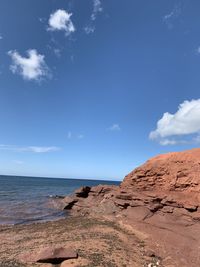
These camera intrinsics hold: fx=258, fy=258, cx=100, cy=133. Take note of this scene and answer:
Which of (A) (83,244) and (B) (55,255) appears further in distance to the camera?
(A) (83,244)

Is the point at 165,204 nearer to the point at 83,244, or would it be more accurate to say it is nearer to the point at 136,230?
the point at 136,230

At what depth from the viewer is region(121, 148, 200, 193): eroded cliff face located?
22.8 m

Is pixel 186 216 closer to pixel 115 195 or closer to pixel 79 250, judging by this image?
pixel 115 195

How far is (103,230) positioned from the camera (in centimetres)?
1839

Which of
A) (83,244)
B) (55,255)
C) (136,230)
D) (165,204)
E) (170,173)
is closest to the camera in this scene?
(55,255)

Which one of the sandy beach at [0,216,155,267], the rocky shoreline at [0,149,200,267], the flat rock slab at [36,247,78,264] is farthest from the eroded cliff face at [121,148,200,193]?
the flat rock slab at [36,247,78,264]

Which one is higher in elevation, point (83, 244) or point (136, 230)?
point (136, 230)

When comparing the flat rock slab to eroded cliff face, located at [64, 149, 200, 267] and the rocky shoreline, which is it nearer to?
the rocky shoreline

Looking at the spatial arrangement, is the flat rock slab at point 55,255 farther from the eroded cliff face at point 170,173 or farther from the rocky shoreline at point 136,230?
the eroded cliff face at point 170,173

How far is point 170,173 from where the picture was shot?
2434 centimetres

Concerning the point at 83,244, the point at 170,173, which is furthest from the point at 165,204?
the point at 83,244

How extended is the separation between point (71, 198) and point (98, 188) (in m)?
4.74

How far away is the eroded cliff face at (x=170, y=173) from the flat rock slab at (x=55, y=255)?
13830 mm

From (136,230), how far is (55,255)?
8.95 meters
